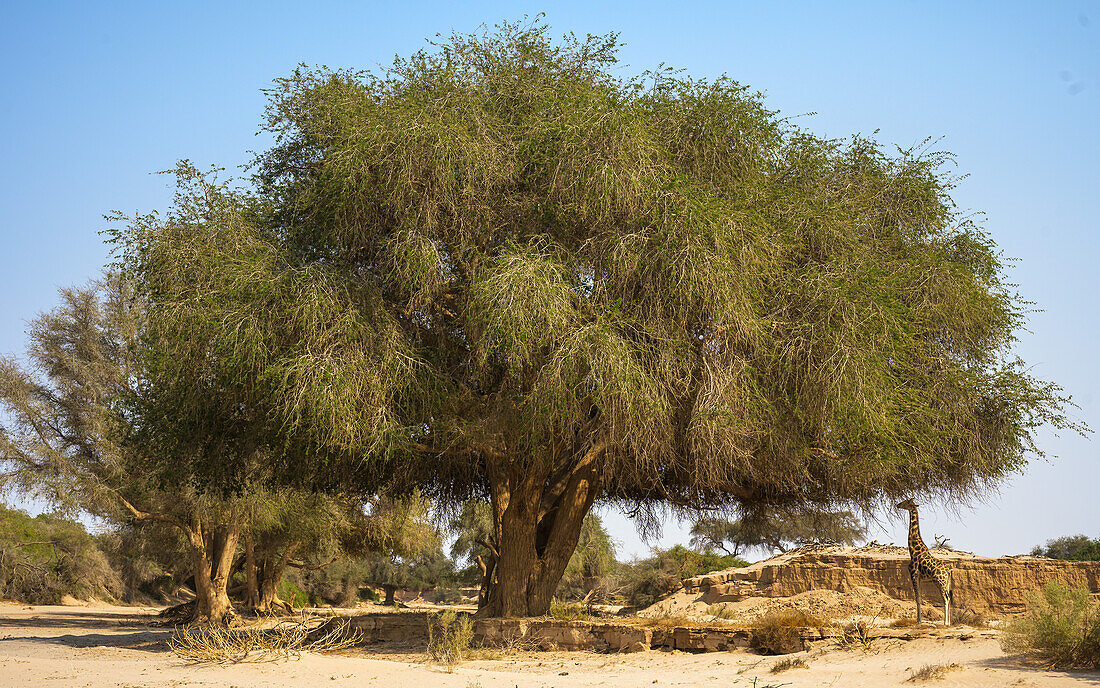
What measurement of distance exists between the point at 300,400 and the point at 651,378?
5.05 metres

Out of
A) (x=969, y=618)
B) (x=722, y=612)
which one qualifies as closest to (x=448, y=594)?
(x=722, y=612)

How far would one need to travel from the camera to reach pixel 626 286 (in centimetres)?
1378

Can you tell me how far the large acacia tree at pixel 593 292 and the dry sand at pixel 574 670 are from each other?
9.51 ft

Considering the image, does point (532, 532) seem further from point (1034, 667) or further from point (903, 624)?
point (1034, 667)

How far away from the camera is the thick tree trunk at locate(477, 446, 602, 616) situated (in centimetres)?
1627

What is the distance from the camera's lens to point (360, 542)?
34.3 meters

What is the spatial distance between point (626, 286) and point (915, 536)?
21.1 ft

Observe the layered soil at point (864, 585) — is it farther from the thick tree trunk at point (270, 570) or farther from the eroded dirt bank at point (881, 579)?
the thick tree trunk at point (270, 570)

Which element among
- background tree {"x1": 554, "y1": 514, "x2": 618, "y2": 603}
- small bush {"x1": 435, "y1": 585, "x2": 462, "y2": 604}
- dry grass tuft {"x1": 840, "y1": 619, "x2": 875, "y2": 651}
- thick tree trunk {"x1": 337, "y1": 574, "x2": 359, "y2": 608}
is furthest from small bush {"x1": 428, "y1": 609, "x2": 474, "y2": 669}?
small bush {"x1": 435, "y1": 585, "x2": 462, "y2": 604}

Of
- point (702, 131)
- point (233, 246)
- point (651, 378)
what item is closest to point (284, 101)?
point (233, 246)

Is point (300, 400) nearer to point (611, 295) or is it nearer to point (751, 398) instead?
point (611, 295)

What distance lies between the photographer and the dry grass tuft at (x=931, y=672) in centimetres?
964

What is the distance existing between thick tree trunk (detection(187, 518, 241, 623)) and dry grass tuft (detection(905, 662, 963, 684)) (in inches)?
845

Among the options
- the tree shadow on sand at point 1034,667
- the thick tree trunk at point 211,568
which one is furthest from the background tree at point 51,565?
the tree shadow on sand at point 1034,667
